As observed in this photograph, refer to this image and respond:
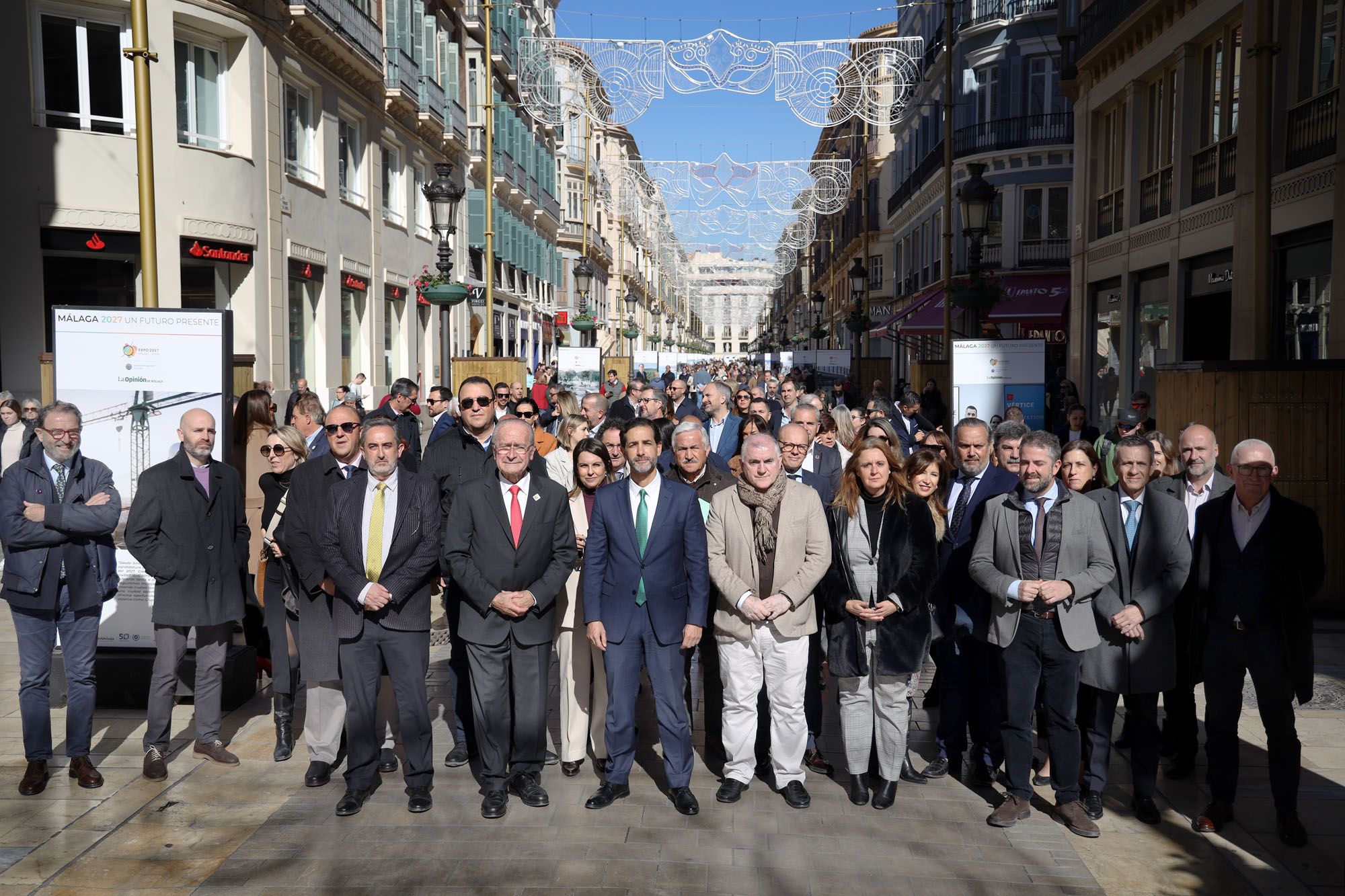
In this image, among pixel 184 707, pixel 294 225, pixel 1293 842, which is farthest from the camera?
pixel 294 225

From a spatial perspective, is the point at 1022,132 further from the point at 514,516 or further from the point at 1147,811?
the point at 514,516

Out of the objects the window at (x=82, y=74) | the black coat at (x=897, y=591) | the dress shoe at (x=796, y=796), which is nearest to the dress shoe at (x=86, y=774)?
the dress shoe at (x=796, y=796)

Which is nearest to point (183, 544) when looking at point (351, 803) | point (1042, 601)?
point (351, 803)

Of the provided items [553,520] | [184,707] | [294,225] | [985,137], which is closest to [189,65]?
[294,225]

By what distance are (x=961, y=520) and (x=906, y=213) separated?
134 feet

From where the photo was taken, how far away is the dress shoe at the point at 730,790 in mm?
5922

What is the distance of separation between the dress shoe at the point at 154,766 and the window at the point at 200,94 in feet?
44.4

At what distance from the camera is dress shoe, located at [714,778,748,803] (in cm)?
592

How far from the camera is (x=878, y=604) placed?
5.80 m

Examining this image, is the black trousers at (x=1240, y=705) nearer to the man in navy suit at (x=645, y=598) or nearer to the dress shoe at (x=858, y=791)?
the dress shoe at (x=858, y=791)

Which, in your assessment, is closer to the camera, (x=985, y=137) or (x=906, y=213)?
(x=985, y=137)

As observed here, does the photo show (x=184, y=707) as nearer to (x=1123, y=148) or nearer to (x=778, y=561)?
(x=778, y=561)

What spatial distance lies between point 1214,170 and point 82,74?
17.1 meters

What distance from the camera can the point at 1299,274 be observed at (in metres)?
14.4
